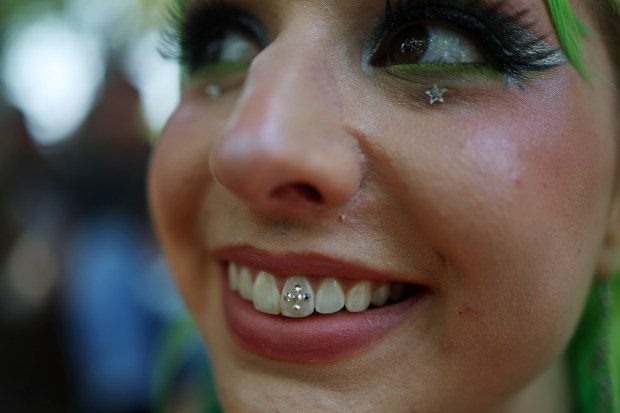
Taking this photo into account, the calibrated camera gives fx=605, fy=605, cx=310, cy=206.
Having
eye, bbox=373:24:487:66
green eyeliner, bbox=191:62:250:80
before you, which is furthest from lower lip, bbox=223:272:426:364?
green eyeliner, bbox=191:62:250:80

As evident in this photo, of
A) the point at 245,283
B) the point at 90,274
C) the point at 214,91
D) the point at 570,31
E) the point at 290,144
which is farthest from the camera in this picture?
the point at 90,274

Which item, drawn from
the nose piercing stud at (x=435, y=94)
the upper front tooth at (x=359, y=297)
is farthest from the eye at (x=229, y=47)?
the upper front tooth at (x=359, y=297)

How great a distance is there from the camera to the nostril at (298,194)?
2.94 feet

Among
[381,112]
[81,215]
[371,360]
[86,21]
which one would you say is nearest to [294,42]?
[381,112]

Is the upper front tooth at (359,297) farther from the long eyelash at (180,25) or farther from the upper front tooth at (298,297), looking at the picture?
the long eyelash at (180,25)

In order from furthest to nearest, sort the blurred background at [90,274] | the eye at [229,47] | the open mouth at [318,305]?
the blurred background at [90,274], the eye at [229,47], the open mouth at [318,305]

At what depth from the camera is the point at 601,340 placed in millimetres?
1236

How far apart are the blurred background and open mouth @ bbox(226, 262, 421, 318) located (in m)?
1.02

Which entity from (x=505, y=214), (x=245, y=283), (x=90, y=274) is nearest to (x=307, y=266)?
(x=245, y=283)

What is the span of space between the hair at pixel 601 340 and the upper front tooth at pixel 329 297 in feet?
1.81

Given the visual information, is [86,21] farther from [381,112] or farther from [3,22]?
[381,112]

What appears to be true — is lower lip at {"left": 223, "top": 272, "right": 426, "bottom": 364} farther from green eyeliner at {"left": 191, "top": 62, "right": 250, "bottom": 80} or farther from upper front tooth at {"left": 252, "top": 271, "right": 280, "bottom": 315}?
green eyeliner at {"left": 191, "top": 62, "right": 250, "bottom": 80}

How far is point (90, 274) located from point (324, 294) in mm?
1785

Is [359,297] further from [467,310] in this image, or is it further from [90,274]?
[90,274]
